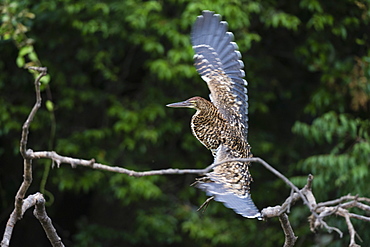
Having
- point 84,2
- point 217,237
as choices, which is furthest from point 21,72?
point 217,237

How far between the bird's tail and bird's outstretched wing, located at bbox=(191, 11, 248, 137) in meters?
0.74

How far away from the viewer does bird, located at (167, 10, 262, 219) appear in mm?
2117

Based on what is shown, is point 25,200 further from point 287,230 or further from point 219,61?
point 219,61

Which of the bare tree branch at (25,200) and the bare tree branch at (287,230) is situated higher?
the bare tree branch at (25,200)

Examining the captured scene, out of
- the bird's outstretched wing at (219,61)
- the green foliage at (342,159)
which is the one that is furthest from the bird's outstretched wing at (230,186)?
the green foliage at (342,159)

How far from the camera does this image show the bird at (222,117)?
212 cm

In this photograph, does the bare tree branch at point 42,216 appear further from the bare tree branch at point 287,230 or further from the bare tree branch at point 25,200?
the bare tree branch at point 287,230

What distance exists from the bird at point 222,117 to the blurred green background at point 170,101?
974 mm

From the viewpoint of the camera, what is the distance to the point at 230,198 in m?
2.07

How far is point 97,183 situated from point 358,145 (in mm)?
1919

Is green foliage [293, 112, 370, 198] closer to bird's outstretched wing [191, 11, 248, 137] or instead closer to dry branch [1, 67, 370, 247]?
bird's outstretched wing [191, 11, 248, 137]

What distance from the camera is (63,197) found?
5.19 metres

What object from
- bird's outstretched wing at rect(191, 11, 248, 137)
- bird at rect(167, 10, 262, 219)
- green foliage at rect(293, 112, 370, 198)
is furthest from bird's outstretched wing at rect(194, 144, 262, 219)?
green foliage at rect(293, 112, 370, 198)

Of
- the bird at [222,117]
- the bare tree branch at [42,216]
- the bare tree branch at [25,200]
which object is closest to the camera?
the bare tree branch at [25,200]
